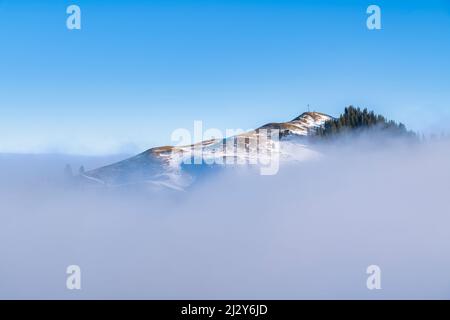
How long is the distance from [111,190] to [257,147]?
21.9 metres

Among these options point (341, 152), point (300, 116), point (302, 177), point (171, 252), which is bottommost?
point (171, 252)

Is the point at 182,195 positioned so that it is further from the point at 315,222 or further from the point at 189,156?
the point at 315,222

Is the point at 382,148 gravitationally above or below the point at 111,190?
above

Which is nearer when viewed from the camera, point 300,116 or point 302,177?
point 302,177

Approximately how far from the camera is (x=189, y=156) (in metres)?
59.7

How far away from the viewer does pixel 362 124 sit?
55781mm

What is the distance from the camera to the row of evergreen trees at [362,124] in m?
55.1

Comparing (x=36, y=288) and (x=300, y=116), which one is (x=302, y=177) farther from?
(x=36, y=288)

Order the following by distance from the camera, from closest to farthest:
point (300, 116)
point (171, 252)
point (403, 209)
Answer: point (171, 252) < point (403, 209) < point (300, 116)

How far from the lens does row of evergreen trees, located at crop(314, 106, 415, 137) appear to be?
55.1 meters
